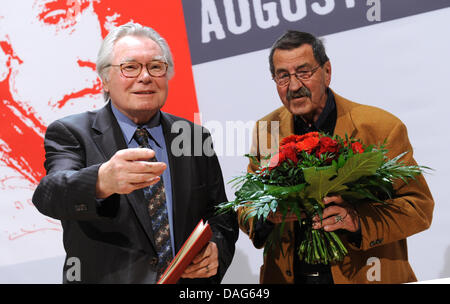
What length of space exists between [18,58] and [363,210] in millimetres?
1938

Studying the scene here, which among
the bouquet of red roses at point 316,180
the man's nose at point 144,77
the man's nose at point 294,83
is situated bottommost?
the bouquet of red roses at point 316,180

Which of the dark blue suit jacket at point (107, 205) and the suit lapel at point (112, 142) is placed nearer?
the dark blue suit jacket at point (107, 205)

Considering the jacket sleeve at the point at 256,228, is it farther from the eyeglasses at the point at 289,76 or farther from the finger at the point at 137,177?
the finger at the point at 137,177

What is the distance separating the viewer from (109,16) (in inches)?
108

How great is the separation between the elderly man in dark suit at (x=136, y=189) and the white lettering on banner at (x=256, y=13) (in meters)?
0.59

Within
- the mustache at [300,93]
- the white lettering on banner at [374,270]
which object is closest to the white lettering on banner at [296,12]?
the mustache at [300,93]

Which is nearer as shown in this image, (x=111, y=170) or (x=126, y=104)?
(x=111, y=170)

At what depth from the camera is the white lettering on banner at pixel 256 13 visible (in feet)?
8.93

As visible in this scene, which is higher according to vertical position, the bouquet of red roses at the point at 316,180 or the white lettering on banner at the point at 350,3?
the white lettering on banner at the point at 350,3

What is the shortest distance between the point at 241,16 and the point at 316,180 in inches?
51.6

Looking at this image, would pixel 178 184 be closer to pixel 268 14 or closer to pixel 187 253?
pixel 187 253

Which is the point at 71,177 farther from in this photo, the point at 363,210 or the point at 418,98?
the point at 418,98

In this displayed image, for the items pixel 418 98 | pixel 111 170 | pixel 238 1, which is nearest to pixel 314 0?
pixel 238 1
